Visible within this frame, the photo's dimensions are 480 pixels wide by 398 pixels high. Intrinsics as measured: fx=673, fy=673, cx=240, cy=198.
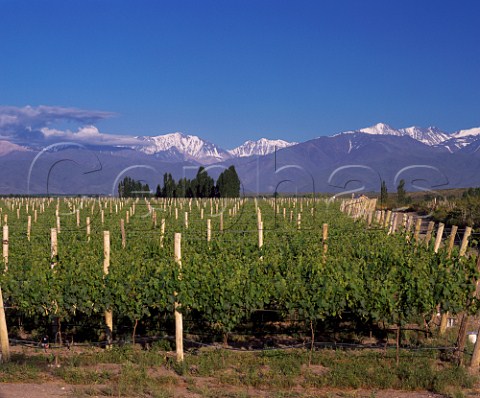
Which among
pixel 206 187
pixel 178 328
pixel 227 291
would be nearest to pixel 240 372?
pixel 178 328

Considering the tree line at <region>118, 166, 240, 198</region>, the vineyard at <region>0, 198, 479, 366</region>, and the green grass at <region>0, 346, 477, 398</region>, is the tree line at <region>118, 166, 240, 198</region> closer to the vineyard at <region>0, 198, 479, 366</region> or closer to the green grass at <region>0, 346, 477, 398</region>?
the vineyard at <region>0, 198, 479, 366</region>

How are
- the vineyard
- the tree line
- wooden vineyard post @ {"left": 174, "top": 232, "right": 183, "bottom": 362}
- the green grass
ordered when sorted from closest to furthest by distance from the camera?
the green grass → wooden vineyard post @ {"left": 174, "top": 232, "right": 183, "bottom": 362} → the vineyard → the tree line

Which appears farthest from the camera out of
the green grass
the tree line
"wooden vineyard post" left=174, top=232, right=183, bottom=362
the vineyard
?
the tree line

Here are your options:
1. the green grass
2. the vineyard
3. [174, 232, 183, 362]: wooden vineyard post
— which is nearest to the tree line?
the vineyard

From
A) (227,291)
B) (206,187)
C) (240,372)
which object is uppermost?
(206,187)

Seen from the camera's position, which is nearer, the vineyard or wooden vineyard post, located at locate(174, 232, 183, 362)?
wooden vineyard post, located at locate(174, 232, 183, 362)

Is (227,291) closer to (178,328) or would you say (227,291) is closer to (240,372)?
(178,328)

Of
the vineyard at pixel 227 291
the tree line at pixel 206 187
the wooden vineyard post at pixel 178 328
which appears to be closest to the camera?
the wooden vineyard post at pixel 178 328

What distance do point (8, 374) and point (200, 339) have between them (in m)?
3.75

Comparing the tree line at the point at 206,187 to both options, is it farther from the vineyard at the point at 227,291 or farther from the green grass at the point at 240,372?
the green grass at the point at 240,372

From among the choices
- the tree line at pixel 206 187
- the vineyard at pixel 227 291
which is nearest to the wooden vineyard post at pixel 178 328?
the vineyard at pixel 227 291

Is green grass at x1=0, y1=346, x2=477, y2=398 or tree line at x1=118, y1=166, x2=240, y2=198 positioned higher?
tree line at x1=118, y1=166, x2=240, y2=198

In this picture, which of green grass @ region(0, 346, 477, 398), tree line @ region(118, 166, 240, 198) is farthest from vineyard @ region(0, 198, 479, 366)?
tree line @ region(118, 166, 240, 198)

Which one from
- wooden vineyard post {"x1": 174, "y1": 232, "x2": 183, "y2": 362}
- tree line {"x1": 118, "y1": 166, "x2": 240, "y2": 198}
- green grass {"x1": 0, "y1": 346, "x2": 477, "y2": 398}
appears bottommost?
green grass {"x1": 0, "y1": 346, "x2": 477, "y2": 398}
